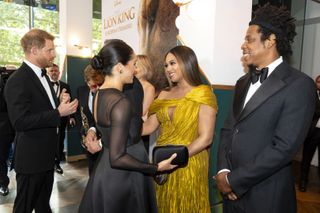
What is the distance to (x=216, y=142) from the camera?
2971 millimetres

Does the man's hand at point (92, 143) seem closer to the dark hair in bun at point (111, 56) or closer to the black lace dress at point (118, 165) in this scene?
the black lace dress at point (118, 165)

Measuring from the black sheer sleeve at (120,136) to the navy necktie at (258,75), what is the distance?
2.54 feet

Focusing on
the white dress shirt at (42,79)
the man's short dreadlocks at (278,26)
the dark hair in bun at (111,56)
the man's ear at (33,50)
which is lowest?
the white dress shirt at (42,79)

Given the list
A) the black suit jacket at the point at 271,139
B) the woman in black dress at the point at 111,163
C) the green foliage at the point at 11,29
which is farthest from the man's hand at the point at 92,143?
the green foliage at the point at 11,29

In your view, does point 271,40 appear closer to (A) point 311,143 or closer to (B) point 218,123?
(B) point 218,123

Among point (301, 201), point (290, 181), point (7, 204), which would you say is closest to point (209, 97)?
point (290, 181)

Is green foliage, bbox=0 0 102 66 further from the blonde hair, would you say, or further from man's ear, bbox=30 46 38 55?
man's ear, bbox=30 46 38 55

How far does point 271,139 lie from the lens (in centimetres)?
154

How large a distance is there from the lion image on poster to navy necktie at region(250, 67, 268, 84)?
1851 millimetres

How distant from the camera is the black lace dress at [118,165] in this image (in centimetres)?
152

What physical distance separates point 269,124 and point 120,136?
0.81 m

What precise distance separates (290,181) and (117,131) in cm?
103

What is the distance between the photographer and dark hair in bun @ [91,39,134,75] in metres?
1.65

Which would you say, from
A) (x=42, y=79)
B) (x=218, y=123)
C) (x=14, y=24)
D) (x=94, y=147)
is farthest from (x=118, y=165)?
(x=14, y=24)
